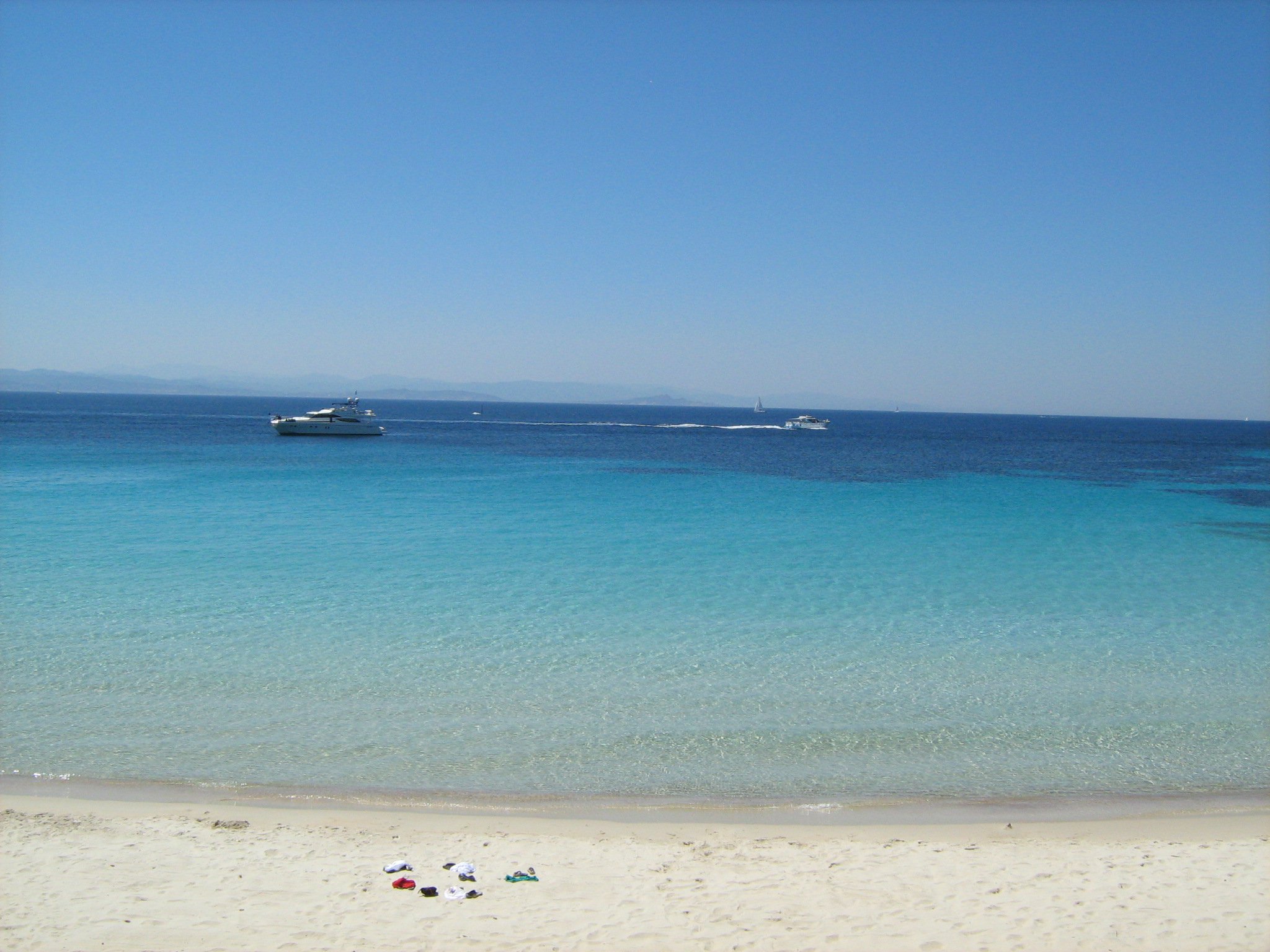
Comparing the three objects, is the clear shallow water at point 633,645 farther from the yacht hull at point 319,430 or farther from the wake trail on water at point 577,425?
the wake trail on water at point 577,425

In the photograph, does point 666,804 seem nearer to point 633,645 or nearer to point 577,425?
point 633,645

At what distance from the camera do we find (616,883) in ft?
21.3

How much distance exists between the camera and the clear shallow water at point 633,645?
897 cm

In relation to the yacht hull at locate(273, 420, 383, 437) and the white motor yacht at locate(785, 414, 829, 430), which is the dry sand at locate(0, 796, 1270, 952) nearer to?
the yacht hull at locate(273, 420, 383, 437)

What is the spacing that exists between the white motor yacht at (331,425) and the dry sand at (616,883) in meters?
65.1

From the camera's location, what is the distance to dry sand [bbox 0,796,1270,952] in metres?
5.74

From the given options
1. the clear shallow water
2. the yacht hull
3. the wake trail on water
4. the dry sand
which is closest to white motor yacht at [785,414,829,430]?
the wake trail on water

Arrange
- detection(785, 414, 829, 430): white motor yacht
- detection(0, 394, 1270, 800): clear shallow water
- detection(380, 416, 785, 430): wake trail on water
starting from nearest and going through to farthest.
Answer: detection(0, 394, 1270, 800): clear shallow water
detection(785, 414, 829, 430): white motor yacht
detection(380, 416, 785, 430): wake trail on water

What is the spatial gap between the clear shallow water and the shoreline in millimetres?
201

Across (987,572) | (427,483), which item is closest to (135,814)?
(987,572)

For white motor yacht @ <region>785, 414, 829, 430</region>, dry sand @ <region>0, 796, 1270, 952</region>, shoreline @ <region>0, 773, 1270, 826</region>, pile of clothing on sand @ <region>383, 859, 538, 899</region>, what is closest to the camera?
dry sand @ <region>0, 796, 1270, 952</region>

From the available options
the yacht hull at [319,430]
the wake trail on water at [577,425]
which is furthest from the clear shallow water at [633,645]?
the wake trail on water at [577,425]

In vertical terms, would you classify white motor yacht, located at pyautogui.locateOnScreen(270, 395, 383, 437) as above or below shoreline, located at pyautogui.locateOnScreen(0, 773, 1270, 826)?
above

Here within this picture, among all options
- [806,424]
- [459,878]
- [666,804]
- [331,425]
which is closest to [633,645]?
[666,804]
